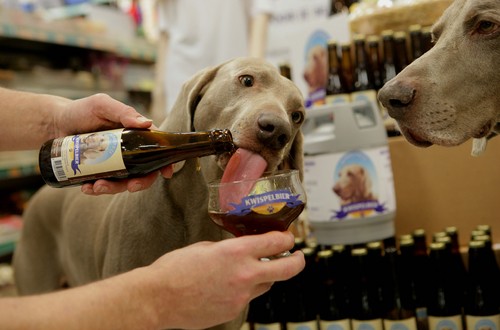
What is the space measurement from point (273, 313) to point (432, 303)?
0.63 m

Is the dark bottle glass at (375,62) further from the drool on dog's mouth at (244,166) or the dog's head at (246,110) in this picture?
the drool on dog's mouth at (244,166)

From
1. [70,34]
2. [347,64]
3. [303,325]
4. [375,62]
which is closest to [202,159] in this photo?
[303,325]

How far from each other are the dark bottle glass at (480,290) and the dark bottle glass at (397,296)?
210mm

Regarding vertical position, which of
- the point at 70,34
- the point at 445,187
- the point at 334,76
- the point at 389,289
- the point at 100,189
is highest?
the point at 70,34

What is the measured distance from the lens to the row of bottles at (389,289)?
232cm

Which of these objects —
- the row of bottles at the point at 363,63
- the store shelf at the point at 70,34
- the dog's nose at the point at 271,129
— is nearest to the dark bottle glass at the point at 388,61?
the row of bottles at the point at 363,63

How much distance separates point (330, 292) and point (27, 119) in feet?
4.43

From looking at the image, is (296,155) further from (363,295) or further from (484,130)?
(363,295)

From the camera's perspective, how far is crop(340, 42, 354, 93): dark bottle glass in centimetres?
303

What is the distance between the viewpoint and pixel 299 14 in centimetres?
477

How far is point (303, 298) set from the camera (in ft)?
8.21

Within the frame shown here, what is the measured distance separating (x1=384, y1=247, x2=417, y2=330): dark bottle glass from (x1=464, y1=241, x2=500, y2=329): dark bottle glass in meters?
0.21

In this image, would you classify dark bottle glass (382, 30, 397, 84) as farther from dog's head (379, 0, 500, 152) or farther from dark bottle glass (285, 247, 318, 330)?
dog's head (379, 0, 500, 152)

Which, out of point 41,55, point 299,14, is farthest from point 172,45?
point 41,55
